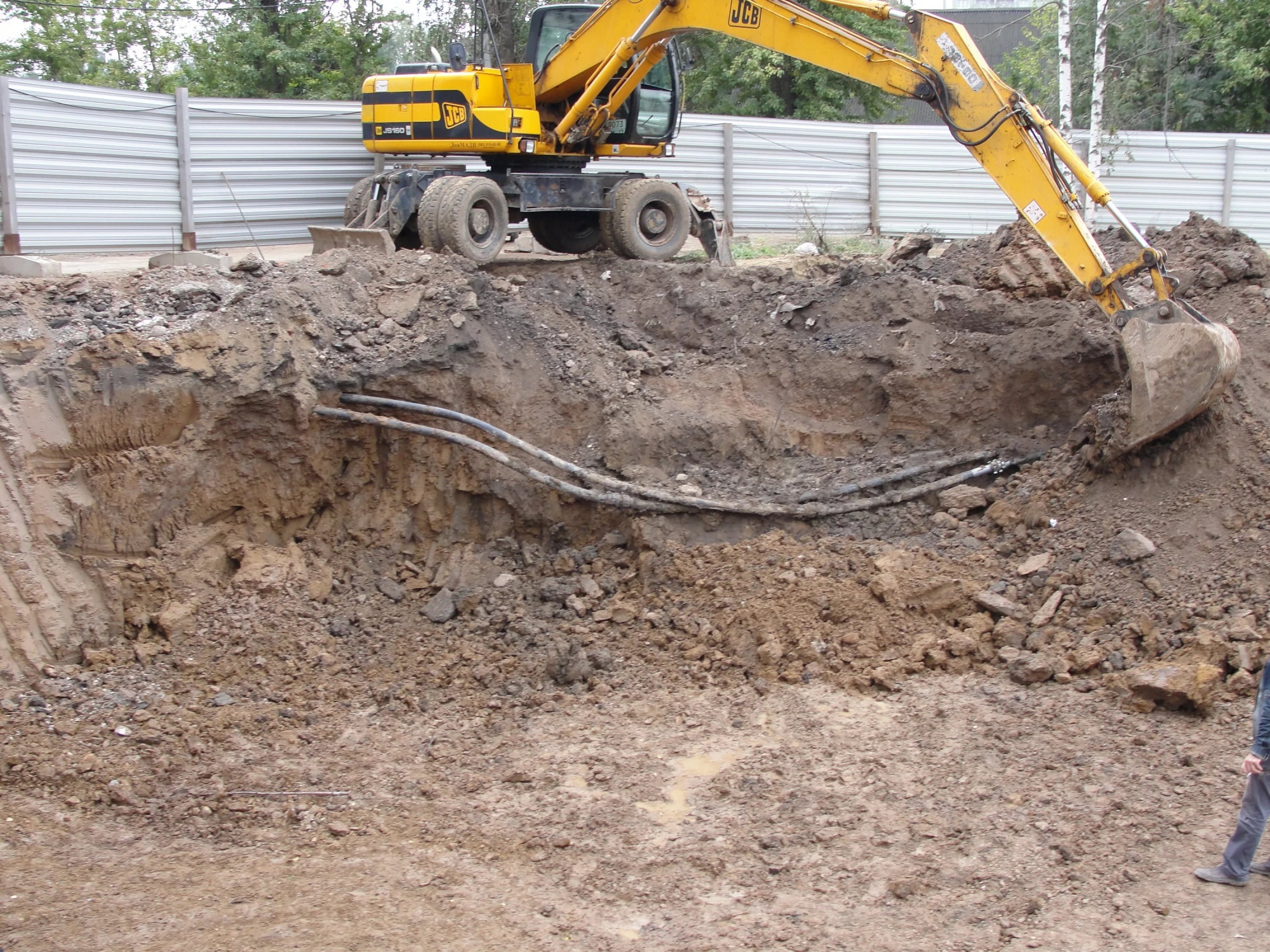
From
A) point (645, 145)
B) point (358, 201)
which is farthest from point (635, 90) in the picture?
point (358, 201)

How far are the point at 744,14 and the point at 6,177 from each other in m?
7.41

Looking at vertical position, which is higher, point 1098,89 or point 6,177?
point 1098,89

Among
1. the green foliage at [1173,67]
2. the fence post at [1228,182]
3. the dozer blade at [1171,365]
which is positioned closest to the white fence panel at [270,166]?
the dozer blade at [1171,365]

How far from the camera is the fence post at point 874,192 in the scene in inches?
704

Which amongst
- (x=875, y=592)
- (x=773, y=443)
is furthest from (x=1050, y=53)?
(x=875, y=592)

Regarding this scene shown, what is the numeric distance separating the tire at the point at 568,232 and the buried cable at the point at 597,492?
15.4 ft

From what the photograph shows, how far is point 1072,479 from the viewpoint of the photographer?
23.7ft

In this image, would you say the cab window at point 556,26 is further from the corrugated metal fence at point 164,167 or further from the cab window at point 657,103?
the corrugated metal fence at point 164,167

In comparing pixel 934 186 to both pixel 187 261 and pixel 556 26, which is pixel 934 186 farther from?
pixel 187 261

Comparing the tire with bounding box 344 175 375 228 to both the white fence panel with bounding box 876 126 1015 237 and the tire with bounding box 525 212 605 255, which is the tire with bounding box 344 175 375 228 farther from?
the white fence panel with bounding box 876 126 1015 237

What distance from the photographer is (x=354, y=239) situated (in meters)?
9.48

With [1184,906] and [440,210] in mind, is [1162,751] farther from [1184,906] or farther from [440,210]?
[440,210]

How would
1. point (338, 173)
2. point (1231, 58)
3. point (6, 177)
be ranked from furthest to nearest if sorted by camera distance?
point (1231, 58)
point (338, 173)
point (6, 177)

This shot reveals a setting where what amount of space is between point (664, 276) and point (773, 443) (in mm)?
2046
